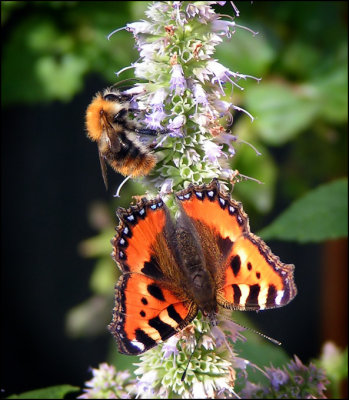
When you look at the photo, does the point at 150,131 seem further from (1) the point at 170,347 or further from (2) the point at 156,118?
(1) the point at 170,347

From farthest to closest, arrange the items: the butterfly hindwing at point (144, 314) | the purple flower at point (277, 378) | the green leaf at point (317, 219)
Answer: the green leaf at point (317, 219), the purple flower at point (277, 378), the butterfly hindwing at point (144, 314)

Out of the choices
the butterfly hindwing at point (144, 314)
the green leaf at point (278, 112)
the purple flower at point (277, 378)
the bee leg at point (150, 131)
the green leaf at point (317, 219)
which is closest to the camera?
the butterfly hindwing at point (144, 314)

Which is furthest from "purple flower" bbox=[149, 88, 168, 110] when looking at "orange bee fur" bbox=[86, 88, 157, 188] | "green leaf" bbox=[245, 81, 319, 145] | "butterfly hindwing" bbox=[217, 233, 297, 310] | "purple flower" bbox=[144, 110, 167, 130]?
"green leaf" bbox=[245, 81, 319, 145]

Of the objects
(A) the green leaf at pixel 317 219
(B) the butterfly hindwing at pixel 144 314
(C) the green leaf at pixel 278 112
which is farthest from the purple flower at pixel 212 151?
(C) the green leaf at pixel 278 112

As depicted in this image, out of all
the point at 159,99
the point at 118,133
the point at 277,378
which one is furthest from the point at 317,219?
the point at 159,99

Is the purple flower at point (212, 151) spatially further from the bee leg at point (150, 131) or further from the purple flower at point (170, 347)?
the purple flower at point (170, 347)

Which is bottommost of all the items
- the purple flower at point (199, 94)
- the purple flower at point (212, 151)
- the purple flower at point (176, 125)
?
the purple flower at point (212, 151)
